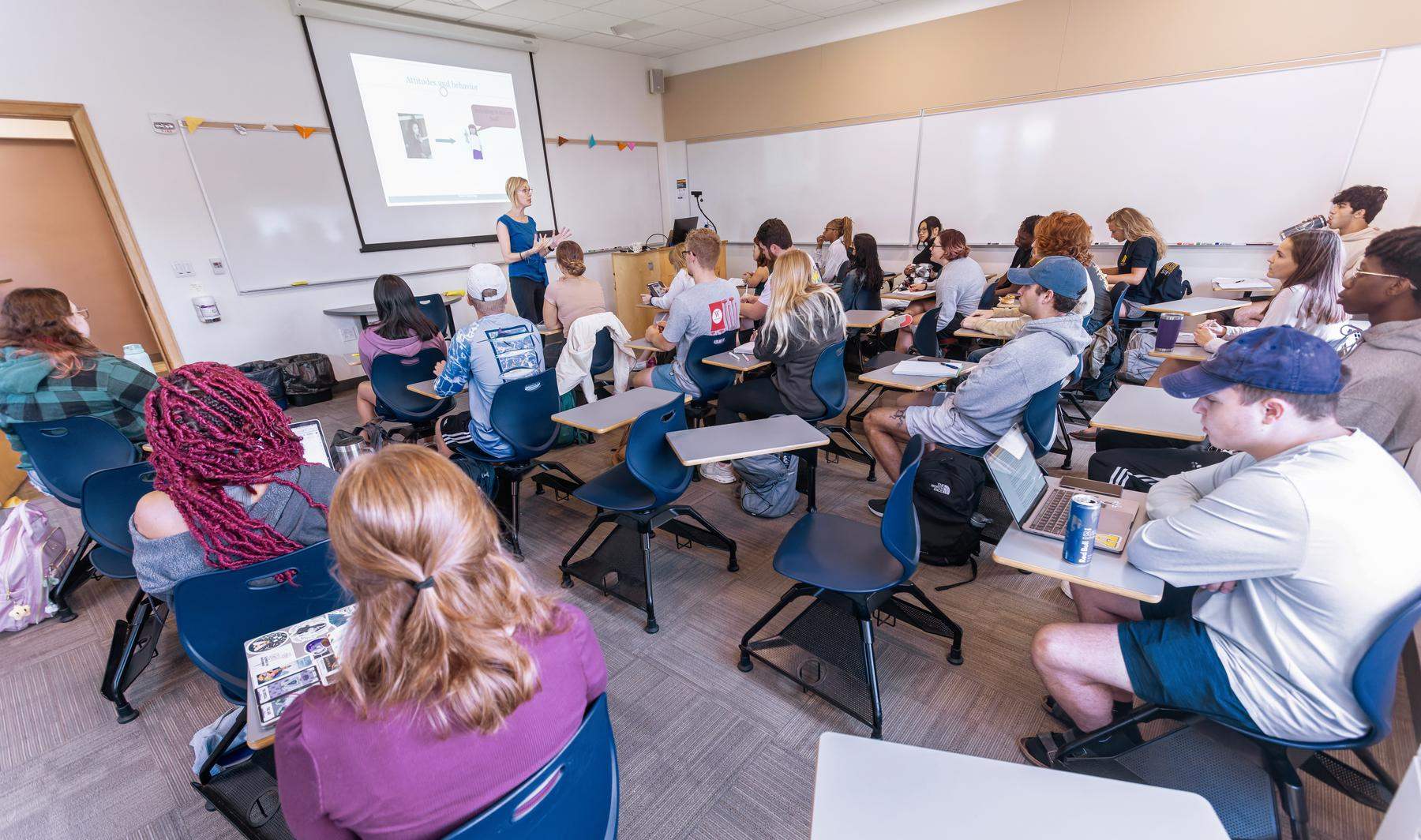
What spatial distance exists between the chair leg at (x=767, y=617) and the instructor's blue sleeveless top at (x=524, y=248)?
4.43 meters

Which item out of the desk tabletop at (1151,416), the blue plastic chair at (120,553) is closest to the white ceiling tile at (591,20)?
the blue plastic chair at (120,553)

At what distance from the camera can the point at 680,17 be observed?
5.98 metres

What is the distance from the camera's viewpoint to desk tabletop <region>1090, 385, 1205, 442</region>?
6.95 feet

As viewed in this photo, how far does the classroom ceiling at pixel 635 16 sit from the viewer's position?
5.36 metres

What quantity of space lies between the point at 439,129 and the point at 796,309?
16.4 feet

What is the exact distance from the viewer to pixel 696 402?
12.2 feet

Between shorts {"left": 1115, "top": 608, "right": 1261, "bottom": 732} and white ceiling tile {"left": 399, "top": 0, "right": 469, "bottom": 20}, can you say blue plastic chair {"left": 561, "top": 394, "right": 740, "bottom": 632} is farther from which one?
white ceiling tile {"left": 399, "top": 0, "right": 469, "bottom": 20}

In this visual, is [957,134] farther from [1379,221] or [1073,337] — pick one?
[1073,337]

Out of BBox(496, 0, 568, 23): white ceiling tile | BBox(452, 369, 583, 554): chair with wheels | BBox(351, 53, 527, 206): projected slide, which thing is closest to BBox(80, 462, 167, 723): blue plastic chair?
BBox(452, 369, 583, 554): chair with wheels

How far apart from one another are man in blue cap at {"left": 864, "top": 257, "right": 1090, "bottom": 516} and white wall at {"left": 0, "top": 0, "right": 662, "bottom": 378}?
5.57 m

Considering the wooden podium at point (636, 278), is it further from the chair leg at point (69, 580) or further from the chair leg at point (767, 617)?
the chair leg at point (767, 617)

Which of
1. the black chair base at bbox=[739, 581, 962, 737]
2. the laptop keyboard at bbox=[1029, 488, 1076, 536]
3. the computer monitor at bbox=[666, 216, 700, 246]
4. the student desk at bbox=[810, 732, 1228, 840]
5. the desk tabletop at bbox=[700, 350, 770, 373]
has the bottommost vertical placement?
the black chair base at bbox=[739, 581, 962, 737]

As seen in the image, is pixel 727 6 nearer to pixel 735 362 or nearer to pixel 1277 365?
pixel 735 362

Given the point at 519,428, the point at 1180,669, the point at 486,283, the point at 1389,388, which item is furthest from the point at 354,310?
the point at 1389,388
